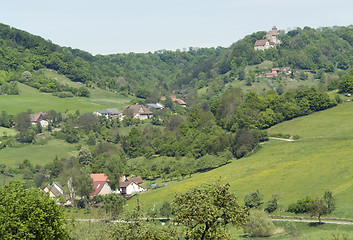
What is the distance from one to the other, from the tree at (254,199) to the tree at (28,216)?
173 ft

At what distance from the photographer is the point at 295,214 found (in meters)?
76.0

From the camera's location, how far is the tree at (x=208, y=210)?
31422 millimetres

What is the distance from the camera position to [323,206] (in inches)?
2820

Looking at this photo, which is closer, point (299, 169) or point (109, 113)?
point (299, 169)

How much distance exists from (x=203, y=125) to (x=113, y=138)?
2752cm

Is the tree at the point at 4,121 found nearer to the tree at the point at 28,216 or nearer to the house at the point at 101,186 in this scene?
the house at the point at 101,186

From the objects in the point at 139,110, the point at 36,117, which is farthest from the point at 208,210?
the point at 139,110

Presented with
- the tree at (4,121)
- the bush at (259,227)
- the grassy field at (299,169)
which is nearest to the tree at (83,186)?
the grassy field at (299,169)

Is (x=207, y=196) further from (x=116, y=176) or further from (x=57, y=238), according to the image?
(x=116, y=176)

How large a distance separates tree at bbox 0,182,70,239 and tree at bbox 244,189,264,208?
52805 millimetres

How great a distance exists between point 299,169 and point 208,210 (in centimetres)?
7072

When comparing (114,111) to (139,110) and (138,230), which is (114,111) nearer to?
(139,110)

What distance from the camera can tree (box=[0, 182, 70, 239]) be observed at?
99.9ft

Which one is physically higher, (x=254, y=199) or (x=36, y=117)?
(x=36, y=117)
